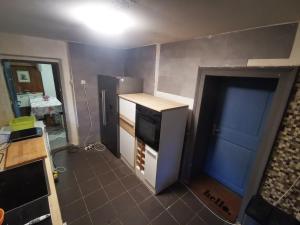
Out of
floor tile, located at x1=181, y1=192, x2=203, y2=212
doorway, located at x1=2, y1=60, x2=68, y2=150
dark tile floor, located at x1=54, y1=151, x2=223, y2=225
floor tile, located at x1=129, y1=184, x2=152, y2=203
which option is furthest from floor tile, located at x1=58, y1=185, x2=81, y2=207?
floor tile, located at x1=181, y1=192, x2=203, y2=212

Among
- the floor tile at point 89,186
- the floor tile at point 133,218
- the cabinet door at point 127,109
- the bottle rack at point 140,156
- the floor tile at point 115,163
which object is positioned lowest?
the floor tile at point 133,218

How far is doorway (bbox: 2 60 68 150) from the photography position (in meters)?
4.16

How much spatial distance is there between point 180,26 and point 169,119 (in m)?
1.12

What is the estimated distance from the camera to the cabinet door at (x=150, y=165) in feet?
7.05

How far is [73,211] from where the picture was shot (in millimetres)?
1940

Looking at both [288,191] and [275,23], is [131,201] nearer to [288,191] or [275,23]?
[288,191]

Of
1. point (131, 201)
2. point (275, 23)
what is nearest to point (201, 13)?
point (275, 23)

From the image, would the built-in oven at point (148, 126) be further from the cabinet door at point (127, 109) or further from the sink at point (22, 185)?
the sink at point (22, 185)

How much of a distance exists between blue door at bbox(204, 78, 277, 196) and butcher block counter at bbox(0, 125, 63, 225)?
84.8 inches

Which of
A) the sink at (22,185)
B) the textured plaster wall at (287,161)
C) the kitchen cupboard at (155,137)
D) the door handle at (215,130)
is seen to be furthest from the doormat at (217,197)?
the sink at (22,185)

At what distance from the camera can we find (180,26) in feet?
4.98

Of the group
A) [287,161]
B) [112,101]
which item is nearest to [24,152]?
[112,101]

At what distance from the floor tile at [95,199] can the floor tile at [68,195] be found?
0.52 feet

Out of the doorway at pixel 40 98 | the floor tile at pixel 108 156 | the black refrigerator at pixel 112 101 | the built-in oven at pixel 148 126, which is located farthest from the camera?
the doorway at pixel 40 98
